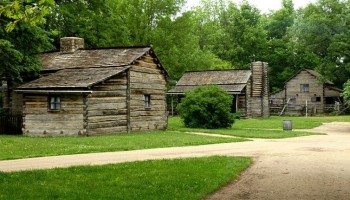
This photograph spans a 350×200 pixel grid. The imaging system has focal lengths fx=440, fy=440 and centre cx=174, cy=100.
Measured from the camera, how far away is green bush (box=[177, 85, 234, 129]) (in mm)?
34594

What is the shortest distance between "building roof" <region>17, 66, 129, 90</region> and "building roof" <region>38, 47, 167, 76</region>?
78 centimetres

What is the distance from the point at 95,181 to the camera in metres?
11.5

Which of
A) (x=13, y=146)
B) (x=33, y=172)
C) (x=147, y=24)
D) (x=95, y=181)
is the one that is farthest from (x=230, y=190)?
(x=147, y=24)

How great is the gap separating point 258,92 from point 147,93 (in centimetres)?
2773

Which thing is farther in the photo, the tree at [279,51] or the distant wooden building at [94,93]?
the tree at [279,51]

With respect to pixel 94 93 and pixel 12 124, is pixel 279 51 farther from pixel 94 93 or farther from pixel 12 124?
pixel 12 124

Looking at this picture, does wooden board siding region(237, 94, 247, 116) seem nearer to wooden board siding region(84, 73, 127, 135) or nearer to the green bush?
the green bush

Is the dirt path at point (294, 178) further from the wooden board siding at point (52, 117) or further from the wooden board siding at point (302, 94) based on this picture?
the wooden board siding at point (302, 94)

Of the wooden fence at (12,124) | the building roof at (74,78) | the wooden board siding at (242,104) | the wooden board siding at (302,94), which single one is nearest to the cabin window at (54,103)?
the building roof at (74,78)

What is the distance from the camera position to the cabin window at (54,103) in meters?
27.9

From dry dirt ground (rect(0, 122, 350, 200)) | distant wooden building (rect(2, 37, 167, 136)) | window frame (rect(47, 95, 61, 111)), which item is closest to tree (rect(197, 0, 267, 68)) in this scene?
distant wooden building (rect(2, 37, 167, 136))

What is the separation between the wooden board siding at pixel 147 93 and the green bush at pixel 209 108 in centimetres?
237

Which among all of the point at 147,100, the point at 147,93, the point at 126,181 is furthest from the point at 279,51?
the point at 126,181

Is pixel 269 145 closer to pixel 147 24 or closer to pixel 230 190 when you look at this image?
pixel 230 190
